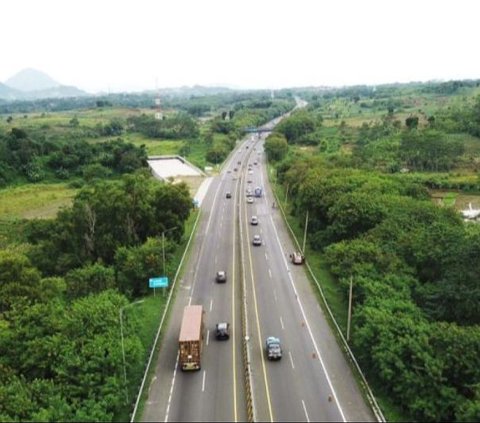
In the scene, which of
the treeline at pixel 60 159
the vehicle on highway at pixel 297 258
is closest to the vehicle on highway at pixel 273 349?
the vehicle on highway at pixel 297 258

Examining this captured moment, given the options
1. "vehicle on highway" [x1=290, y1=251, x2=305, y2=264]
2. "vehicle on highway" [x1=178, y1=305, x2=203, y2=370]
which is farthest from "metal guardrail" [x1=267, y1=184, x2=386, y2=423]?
"vehicle on highway" [x1=178, y1=305, x2=203, y2=370]

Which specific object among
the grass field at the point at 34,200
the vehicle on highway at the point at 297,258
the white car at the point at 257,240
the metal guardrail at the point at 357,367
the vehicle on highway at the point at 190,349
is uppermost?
the vehicle on highway at the point at 190,349

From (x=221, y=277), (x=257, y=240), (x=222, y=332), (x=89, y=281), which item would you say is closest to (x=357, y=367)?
(x=222, y=332)

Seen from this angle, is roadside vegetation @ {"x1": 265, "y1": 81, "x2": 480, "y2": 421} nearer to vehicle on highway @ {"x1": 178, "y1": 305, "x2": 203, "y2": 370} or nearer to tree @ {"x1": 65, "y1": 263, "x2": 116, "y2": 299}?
vehicle on highway @ {"x1": 178, "y1": 305, "x2": 203, "y2": 370}

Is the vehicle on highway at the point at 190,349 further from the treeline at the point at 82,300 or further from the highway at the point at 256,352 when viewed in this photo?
the treeline at the point at 82,300

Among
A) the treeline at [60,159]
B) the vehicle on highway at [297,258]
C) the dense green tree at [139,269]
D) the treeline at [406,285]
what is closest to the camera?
the treeline at [406,285]

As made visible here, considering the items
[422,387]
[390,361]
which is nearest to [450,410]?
[422,387]
